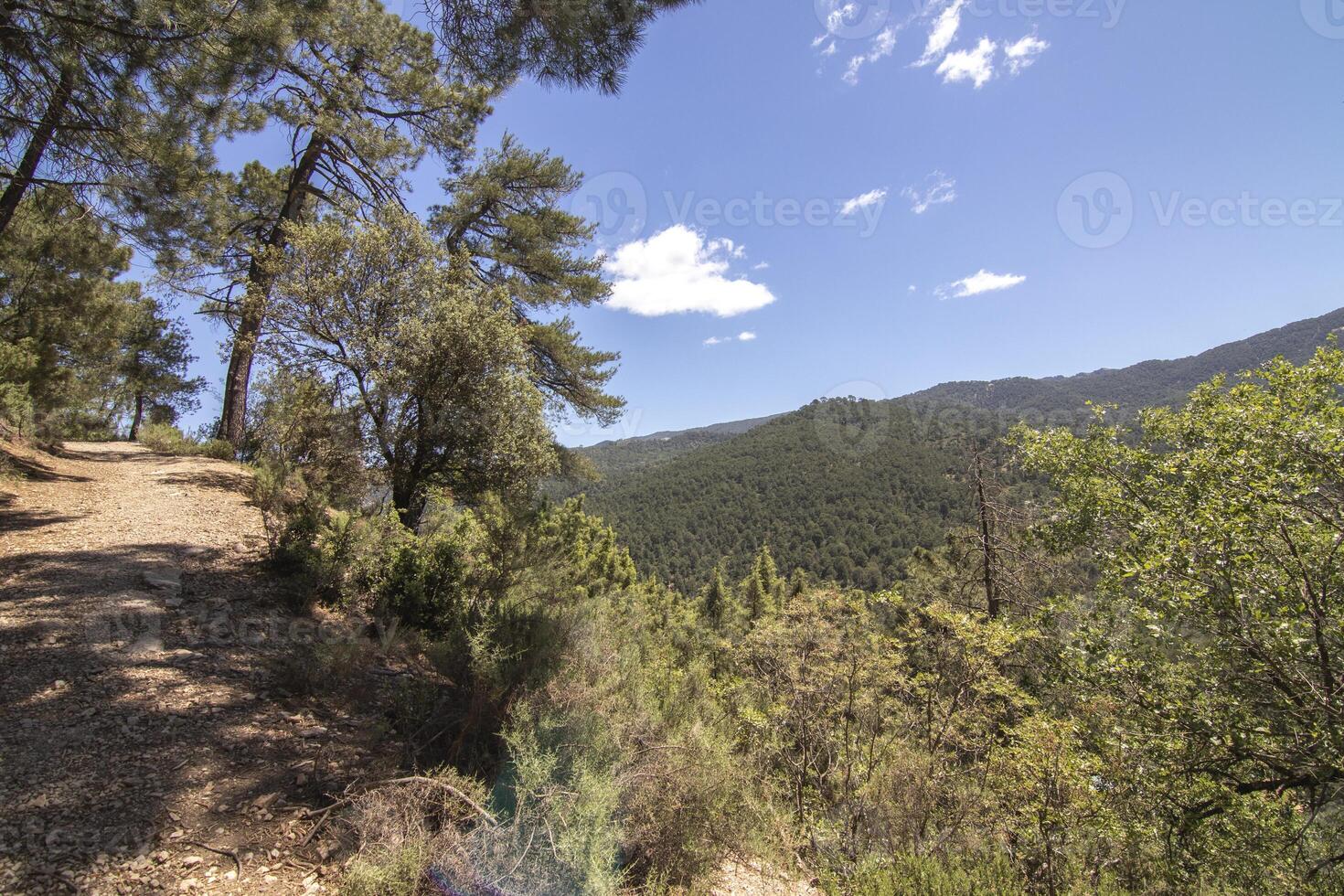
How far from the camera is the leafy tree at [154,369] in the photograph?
59.1 ft

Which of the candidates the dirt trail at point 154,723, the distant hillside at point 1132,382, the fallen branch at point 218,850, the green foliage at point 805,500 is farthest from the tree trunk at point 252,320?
the distant hillside at point 1132,382

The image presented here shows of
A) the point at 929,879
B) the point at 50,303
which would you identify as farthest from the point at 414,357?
the point at 50,303

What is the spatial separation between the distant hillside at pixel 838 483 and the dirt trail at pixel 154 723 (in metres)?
78.4

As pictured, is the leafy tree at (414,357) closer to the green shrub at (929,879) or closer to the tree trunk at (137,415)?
the green shrub at (929,879)

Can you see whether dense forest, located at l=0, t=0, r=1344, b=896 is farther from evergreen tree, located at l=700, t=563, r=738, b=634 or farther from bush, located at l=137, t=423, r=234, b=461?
evergreen tree, located at l=700, t=563, r=738, b=634

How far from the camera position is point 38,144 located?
18.6ft

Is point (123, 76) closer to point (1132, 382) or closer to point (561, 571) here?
point (561, 571)

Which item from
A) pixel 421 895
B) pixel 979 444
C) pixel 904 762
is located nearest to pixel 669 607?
pixel 979 444

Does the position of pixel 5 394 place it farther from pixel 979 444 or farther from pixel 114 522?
pixel 979 444

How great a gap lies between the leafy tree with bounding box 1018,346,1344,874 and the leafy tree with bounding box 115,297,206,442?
24216 mm

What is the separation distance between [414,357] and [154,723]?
4591mm

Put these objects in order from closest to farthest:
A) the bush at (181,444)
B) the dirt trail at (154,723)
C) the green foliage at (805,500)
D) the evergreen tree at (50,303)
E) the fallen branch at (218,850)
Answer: the dirt trail at (154,723), the fallen branch at (218,850), the evergreen tree at (50,303), the bush at (181,444), the green foliage at (805,500)

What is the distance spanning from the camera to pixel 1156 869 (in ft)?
15.3

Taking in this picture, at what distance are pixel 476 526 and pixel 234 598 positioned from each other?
2503 millimetres
